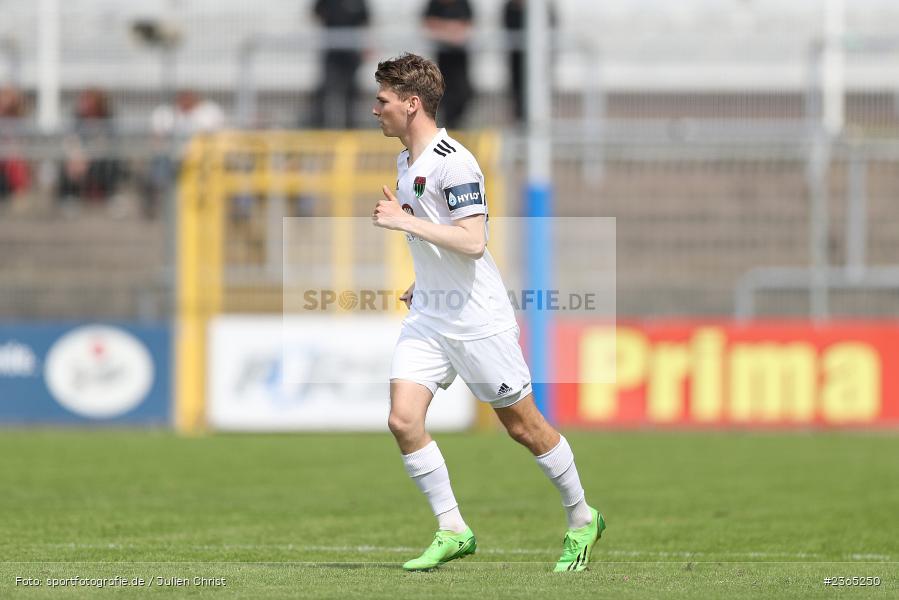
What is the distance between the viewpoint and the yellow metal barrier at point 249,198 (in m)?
18.4

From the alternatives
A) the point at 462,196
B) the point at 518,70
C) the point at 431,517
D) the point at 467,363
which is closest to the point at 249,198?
the point at 518,70

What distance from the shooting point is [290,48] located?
2125cm

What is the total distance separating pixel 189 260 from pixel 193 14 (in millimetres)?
5014

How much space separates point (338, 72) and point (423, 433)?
13705 millimetres

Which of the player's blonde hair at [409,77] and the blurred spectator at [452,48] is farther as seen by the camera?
the blurred spectator at [452,48]

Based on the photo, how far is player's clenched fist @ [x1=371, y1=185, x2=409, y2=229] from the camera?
24.3 feet

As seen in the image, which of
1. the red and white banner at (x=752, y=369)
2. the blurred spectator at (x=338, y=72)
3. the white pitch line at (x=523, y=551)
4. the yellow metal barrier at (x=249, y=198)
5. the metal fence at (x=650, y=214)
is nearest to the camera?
the white pitch line at (x=523, y=551)

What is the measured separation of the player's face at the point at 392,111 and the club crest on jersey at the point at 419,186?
9.5 inches

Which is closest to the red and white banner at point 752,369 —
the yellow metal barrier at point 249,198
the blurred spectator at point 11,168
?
the yellow metal barrier at point 249,198

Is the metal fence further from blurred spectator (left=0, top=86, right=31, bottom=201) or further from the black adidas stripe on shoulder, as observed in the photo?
the black adidas stripe on shoulder

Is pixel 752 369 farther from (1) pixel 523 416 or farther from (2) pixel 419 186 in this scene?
(2) pixel 419 186

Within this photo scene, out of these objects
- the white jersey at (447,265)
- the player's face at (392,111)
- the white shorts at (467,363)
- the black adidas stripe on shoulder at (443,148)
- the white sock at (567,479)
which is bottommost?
the white sock at (567,479)

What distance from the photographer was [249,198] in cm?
1867

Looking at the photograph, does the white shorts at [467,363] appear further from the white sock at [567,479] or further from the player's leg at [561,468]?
the white sock at [567,479]
